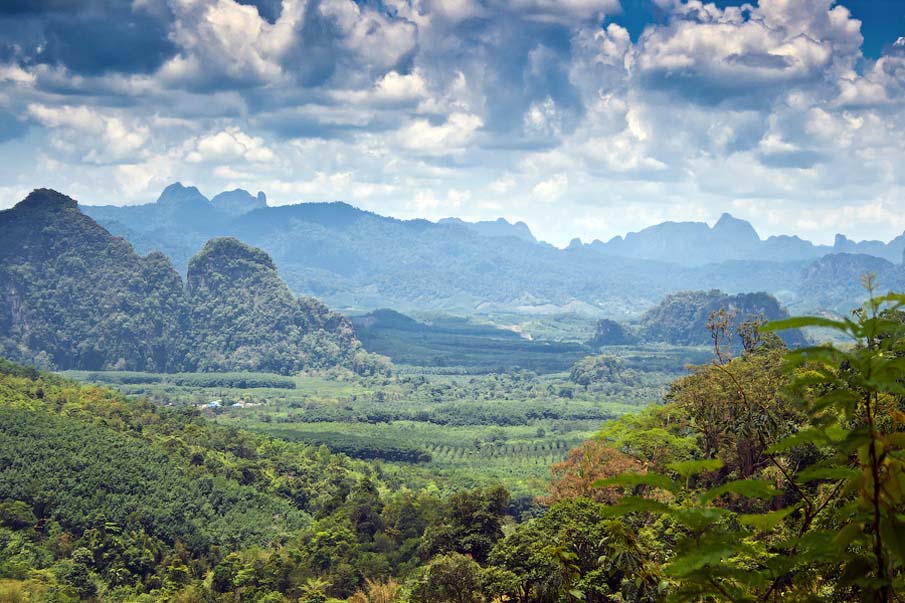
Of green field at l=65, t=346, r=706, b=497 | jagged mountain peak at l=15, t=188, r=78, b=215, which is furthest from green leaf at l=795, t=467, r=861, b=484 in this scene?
jagged mountain peak at l=15, t=188, r=78, b=215

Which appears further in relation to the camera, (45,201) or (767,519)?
(45,201)

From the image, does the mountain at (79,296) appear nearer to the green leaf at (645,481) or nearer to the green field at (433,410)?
the green field at (433,410)

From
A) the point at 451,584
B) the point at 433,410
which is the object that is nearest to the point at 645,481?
the point at 451,584

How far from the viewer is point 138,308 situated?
6609 inches

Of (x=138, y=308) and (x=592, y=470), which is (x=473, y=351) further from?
(x=592, y=470)

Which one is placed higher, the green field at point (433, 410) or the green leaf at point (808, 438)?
the green leaf at point (808, 438)

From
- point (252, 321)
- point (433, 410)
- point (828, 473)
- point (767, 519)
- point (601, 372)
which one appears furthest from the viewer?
point (252, 321)

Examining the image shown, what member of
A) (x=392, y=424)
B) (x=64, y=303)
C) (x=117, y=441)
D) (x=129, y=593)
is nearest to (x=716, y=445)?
(x=129, y=593)

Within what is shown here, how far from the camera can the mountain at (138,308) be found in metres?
159

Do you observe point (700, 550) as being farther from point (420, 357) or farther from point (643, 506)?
point (420, 357)

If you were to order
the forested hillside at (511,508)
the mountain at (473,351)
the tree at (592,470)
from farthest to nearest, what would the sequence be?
the mountain at (473,351) → the tree at (592,470) → the forested hillside at (511,508)

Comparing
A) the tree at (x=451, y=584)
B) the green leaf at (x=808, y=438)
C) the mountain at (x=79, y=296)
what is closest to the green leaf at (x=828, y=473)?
the green leaf at (x=808, y=438)

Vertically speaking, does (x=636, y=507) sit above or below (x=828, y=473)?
below

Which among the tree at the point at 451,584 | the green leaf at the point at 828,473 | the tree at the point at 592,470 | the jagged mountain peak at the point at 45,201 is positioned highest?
the jagged mountain peak at the point at 45,201
